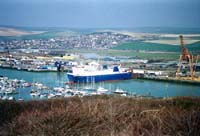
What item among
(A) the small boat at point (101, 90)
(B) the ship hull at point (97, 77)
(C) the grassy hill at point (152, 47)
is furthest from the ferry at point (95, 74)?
(C) the grassy hill at point (152, 47)

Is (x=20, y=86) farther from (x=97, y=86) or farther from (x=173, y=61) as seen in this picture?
(x=173, y=61)

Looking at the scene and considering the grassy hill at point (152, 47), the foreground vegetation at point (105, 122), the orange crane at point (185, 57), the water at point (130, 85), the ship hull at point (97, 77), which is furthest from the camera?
the grassy hill at point (152, 47)

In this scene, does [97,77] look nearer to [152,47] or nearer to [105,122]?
[152,47]

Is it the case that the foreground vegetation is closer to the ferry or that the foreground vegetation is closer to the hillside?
the ferry

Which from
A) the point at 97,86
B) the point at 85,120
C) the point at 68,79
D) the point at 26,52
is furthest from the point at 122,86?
A: the point at 85,120

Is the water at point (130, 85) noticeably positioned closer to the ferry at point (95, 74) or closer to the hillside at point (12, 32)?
the ferry at point (95, 74)

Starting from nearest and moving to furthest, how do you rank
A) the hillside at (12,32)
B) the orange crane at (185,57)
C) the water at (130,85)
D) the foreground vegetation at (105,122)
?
the foreground vegetation at (105,122), the water at (130,85), the orange crane at (185,57), the hillside at (12,32)
